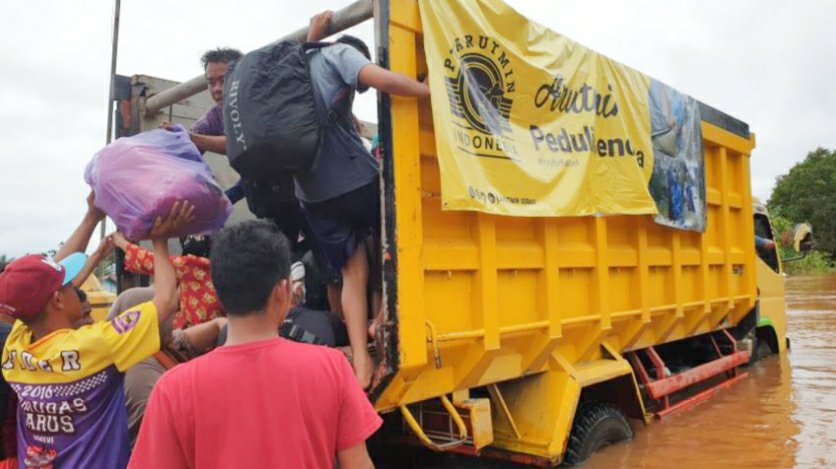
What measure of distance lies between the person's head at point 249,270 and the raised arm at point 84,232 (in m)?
1.61

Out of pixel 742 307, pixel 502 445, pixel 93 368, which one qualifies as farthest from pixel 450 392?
pixel 742 307

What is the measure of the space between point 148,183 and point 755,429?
4.58 m

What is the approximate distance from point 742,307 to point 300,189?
4.77 metres

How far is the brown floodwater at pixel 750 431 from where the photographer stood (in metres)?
4.11

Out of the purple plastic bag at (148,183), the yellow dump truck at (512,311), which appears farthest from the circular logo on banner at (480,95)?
the purple plastic bag at (148,183)

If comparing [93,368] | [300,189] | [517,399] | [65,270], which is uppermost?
[300,189]

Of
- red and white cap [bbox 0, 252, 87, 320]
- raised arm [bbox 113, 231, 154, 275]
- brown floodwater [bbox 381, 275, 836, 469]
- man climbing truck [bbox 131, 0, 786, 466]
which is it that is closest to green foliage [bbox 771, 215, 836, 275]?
brown floodwater [bbox 381, 275, 836, 469]

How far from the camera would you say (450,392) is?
3.12 metres

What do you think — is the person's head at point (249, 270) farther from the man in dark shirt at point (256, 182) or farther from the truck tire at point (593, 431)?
the truck tire at point (593, 431)

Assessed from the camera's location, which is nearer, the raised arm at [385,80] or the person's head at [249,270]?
the person's head at [249,270]

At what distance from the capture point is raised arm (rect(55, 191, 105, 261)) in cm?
282

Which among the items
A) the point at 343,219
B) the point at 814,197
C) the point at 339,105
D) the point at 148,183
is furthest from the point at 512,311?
A: the point at 814,197

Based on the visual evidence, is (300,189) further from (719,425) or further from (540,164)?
(719,425)

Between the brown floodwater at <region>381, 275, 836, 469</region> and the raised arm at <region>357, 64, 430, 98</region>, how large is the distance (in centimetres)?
226
